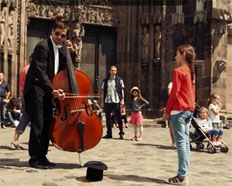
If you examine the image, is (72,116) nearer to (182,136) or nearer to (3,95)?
(182,136)

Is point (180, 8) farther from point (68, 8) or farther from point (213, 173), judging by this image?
point (213, 173)

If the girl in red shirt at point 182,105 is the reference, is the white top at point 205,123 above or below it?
below

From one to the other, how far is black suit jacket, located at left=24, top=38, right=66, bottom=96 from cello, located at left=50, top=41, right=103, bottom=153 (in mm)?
164

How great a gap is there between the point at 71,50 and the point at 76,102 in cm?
91

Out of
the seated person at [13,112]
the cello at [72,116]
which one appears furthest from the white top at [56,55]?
the seated person at [13,112]

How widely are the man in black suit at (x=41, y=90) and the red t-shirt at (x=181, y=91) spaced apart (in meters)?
1.46

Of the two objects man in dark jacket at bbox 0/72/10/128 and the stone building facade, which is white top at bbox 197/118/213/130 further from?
the stone building facade

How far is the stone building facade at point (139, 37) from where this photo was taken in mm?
16812

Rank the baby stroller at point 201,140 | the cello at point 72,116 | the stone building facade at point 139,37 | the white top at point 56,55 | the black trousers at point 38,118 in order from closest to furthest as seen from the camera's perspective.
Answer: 1. the cello at point 72,116
2. the black trousers at point 38,118
3. the white top at point 56,55
4. the baby stroller at point 201,140
5. the stone building facade at point 139,37

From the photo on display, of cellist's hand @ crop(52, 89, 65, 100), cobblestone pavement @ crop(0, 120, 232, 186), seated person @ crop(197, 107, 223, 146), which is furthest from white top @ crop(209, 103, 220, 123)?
cellist's hand @ crop(52, 89, 65, 100)

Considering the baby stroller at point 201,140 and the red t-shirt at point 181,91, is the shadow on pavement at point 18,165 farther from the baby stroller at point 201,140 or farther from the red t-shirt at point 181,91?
the baby stroller at point 201,140

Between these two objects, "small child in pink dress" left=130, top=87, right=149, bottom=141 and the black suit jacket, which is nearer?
the black suit jacket

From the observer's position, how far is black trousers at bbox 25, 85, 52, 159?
5371 mm

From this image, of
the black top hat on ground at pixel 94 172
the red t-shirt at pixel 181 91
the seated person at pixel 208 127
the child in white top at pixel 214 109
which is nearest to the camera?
the black top hat on ground at pixel 94 172
